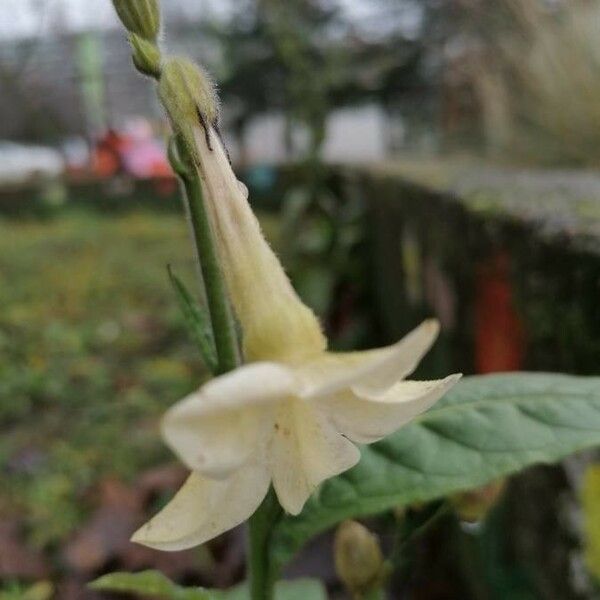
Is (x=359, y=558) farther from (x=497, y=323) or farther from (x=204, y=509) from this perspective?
(x=497, y=323)

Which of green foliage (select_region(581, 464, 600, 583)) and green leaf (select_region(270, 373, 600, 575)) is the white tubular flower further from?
green foliage (select_region(581, 464, 600, 583))

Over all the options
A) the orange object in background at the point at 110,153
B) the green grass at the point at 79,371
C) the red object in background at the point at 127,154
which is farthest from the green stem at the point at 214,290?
the orange object in background at the point at 110,153

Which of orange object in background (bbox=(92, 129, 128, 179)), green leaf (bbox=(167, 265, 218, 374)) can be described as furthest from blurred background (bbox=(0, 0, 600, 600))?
orange object in background (bbox=(92, 129, 128, 179))

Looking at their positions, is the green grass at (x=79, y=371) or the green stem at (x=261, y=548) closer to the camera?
the green stem at (x=261, y=548)

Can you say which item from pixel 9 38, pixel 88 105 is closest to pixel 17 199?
pixel 9 38

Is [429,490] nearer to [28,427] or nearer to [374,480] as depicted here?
[374,480]

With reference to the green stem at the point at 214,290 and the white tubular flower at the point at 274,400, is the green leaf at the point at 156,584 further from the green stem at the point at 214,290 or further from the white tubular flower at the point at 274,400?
the white tubular flower at the point at 274,400
